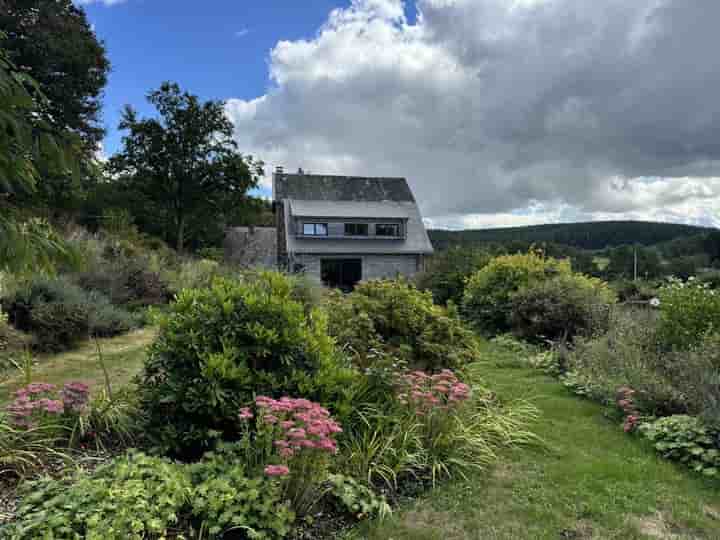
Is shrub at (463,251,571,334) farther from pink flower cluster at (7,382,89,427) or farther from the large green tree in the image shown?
the large green tree

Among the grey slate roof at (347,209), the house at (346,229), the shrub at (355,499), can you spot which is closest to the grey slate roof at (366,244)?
the house at (346,229)

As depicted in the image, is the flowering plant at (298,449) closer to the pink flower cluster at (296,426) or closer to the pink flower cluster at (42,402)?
the pink flower cluster at (296,426)

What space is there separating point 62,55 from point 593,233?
138 feet

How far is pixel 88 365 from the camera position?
5805 millimetres

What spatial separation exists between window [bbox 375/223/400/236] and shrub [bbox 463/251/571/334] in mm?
14020

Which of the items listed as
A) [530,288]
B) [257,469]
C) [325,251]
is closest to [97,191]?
[325,251]

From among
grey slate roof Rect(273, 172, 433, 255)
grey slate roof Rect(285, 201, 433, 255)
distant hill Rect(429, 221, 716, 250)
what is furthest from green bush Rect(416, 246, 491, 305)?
distant hill Rect(429, 221, 716, 250)

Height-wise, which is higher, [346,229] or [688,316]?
[346,229]

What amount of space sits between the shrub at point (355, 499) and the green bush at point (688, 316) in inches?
194

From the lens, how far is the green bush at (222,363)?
2.95 metres

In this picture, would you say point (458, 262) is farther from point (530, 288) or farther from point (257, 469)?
point (257, 469)

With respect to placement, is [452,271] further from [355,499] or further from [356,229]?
[356,229]

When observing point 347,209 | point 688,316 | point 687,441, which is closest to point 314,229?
point 347,209

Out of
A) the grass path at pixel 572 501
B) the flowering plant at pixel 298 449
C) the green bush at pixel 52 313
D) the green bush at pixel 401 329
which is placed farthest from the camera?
the green bush at pixel 52 313
